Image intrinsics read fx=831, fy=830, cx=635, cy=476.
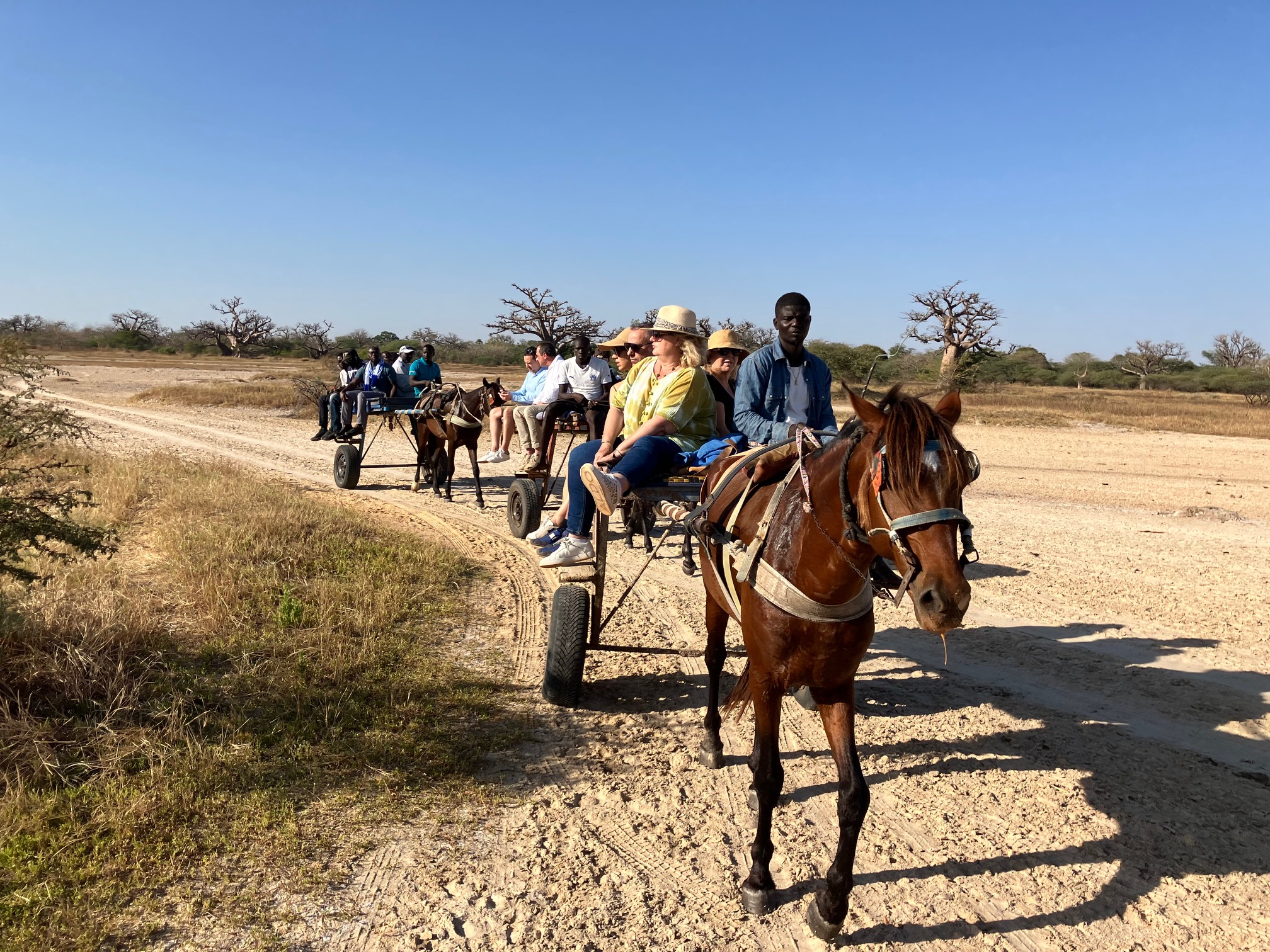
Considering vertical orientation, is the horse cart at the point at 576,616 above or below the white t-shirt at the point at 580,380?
below

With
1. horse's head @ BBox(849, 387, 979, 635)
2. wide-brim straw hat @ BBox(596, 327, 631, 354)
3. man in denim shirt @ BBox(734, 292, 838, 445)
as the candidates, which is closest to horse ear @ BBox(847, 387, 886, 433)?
horse's head @ BBox(849, 387, 979, 635)

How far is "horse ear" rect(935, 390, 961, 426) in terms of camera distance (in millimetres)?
3027

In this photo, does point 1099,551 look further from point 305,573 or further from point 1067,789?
point 305,573

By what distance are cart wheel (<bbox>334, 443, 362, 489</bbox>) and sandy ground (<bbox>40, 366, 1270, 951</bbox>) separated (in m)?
6.46

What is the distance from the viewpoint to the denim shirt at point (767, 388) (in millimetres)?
5012

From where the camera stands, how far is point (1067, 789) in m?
4.64

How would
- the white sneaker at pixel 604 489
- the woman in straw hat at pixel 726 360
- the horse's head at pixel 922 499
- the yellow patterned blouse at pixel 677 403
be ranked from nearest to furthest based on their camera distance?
1. the horse's head at pixel 922 499
2. the white sneaker at pixel 604 489
3. the yellow patterned blouse at pixel 677 403
4. the woman in straw hat at pixel 726 360

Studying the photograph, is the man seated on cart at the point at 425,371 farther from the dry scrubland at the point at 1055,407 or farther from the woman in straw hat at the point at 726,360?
the dry scrubland at the point at 1055,407

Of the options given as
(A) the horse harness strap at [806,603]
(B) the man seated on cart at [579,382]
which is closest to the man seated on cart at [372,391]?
(B) the man seated on cart at [579,382]

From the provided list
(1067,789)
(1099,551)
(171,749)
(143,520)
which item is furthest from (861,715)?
(143,520)

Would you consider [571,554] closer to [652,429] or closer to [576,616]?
[576,616]

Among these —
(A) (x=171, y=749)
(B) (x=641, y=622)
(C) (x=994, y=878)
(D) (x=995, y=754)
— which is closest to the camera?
(C) (x=994, y=878)

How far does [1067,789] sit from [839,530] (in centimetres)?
258

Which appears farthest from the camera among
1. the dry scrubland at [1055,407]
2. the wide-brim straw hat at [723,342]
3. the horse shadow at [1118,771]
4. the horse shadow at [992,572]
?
the dry scrubland at [1055,407]
